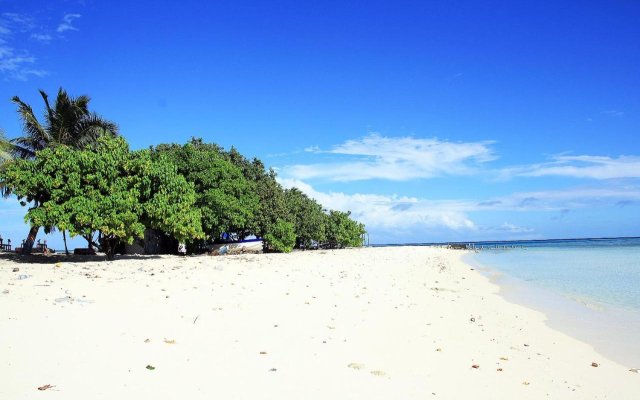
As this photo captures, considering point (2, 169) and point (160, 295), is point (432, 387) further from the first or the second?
point (2, 169)

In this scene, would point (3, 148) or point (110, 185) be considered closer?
point (110, 185)

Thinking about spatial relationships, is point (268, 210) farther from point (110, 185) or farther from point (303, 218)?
point (110, 185)

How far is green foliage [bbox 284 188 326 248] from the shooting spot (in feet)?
173

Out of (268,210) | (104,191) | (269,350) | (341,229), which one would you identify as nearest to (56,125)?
(104,191)

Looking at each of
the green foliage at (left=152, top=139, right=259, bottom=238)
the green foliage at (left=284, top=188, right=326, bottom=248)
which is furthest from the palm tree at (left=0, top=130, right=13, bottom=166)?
the green foliage at (left=284, top=188, right=326, bottom=248)

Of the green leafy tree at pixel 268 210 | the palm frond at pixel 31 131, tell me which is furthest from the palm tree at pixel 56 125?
the green leafy tree at pixel 268 210

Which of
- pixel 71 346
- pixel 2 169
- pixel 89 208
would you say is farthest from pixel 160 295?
pixel 2 169

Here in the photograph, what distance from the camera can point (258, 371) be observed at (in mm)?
5715

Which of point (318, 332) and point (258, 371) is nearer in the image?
point (258, 371)

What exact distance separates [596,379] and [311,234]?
50828 mm

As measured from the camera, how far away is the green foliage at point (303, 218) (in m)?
52.7

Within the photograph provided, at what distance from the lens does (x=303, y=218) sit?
54219mm

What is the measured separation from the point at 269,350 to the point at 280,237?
34.8 m

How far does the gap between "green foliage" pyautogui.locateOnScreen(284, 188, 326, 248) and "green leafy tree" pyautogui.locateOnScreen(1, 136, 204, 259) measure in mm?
26123
